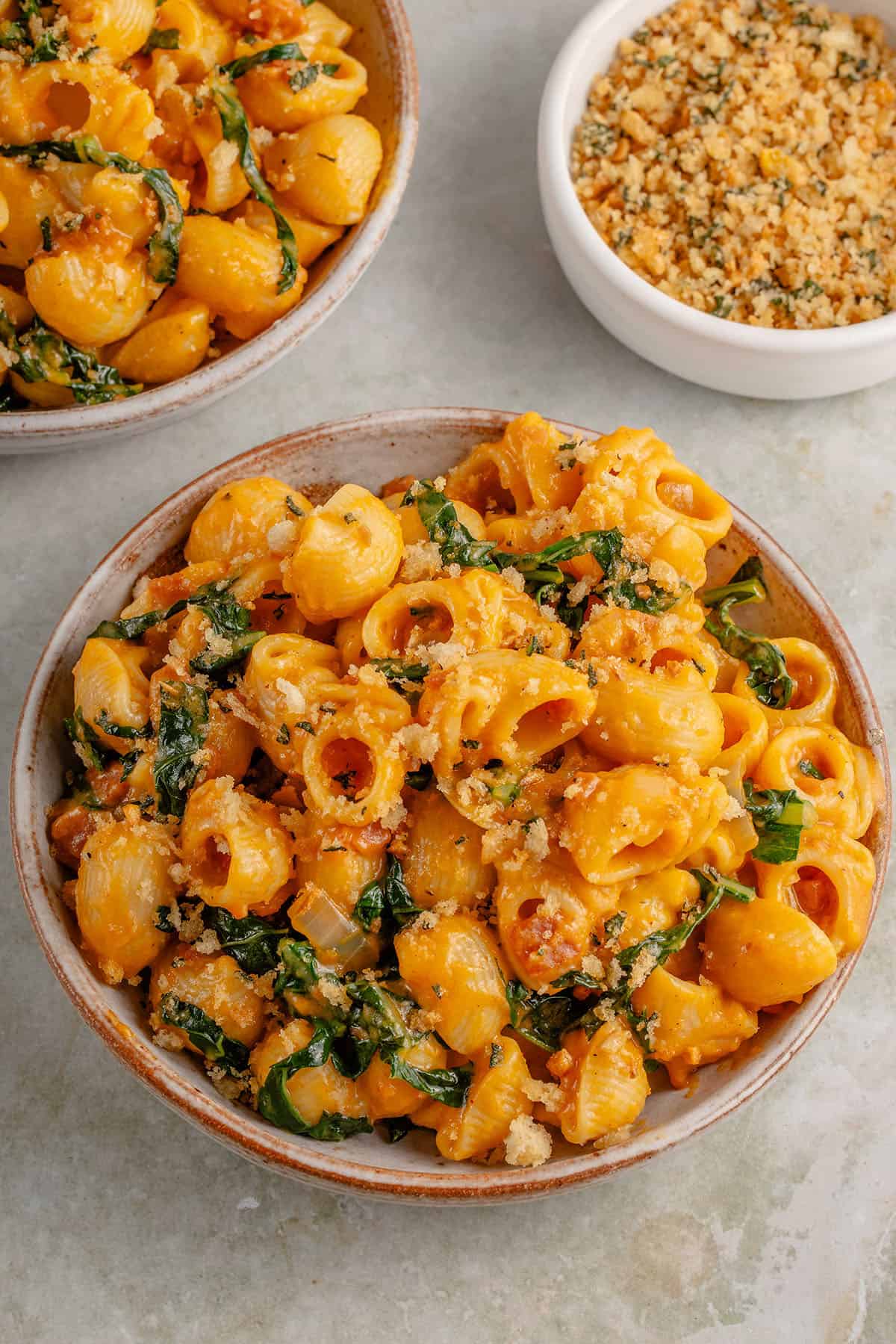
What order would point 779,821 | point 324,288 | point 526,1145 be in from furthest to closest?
point 324,288 < point 779,821 < point 526,1145

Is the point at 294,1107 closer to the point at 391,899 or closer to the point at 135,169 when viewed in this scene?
the point at 391,899

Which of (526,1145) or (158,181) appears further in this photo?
(158,181)

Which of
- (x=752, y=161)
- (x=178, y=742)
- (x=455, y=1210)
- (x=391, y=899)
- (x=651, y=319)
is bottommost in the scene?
(x=455, y=1210)

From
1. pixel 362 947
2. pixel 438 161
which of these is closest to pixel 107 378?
pixel 438 161

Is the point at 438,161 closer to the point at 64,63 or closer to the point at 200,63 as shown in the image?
the point at 200,63

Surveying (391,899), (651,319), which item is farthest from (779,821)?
(651,319)

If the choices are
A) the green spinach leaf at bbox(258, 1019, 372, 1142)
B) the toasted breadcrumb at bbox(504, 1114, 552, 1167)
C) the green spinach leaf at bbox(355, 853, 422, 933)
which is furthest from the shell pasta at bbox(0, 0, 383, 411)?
the toasted breadcrumb at bbox(504, 1114, 552, 1167)

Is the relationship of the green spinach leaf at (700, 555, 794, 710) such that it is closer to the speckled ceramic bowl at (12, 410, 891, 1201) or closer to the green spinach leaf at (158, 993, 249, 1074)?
the speckled ceramic bowl at (12, 410, 891, 1201)

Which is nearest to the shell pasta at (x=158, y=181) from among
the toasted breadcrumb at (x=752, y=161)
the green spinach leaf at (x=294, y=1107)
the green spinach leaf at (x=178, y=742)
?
the toasted breadcrumb at (x=752, y=161)
